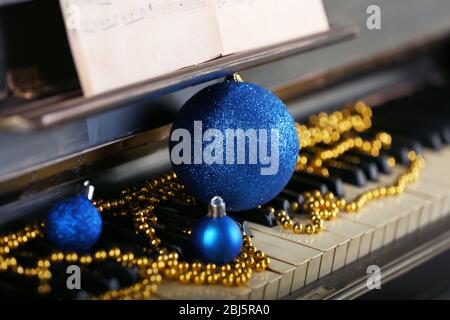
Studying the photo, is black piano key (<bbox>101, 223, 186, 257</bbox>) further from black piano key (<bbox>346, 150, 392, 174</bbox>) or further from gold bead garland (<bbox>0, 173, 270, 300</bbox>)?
black piano key (<bbox>346, 150, 392, 174</bbox>)

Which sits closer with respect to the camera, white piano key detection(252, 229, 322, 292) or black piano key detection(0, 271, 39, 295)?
black piano key detection(0, 271, 39, 295)

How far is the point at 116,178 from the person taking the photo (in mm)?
1316

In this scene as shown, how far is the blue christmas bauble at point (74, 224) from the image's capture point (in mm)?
1096

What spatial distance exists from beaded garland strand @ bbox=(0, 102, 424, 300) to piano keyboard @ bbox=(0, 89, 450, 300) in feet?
0.04

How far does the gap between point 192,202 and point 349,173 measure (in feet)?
1.16

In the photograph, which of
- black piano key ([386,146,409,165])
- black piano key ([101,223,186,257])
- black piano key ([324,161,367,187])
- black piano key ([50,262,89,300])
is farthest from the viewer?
black piano key ([386,146,409,165])

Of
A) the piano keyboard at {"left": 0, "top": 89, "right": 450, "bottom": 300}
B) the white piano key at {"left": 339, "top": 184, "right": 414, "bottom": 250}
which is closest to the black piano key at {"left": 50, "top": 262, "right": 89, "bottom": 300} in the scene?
the piano keyboard at {"left": 0, "top": 89, "right": 450, "bottom": 300}

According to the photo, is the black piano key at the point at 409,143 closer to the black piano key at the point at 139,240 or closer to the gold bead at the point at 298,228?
the gold bead at the point at 298,228

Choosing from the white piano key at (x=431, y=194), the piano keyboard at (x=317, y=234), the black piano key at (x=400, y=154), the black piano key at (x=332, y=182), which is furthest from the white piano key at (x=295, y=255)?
the black piano key at (x=400, y=154)

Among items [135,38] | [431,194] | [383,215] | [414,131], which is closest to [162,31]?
[135,38]

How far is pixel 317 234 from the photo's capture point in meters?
1.30

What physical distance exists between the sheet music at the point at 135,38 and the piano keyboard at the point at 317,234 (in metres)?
0.25

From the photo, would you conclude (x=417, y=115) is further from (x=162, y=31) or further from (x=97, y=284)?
(x=97, y=284)

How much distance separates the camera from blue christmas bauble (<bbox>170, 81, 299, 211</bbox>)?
1195mm
